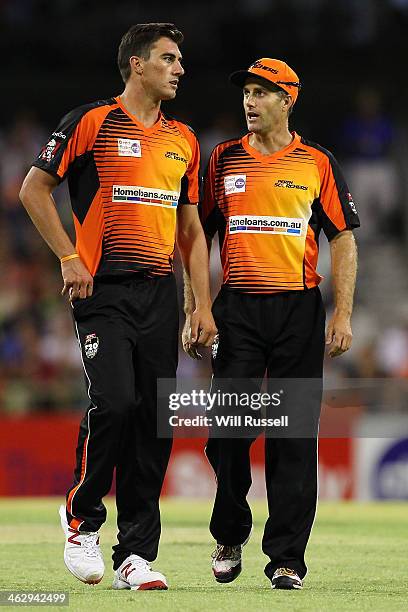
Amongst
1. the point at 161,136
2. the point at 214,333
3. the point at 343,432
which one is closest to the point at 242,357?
the point at 214,333

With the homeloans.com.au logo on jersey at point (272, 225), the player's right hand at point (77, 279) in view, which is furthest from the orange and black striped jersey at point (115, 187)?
the homeloans.com.au logo on jersey at point (272, 225)

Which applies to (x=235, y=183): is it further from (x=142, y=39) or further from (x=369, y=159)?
(x=369, y=159)

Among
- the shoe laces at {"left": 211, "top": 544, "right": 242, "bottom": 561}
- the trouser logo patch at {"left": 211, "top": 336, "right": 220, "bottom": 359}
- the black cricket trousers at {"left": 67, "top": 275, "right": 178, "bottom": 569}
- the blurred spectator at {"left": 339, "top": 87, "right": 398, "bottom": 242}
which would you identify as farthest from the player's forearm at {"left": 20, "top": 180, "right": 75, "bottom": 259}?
the blurred spectator at {"left": 339, "top": 87, "right": 398, "bottom": 242}

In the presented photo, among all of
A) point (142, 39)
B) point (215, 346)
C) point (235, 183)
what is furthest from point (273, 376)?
point (142, 39)

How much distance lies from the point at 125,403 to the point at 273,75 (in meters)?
1.86

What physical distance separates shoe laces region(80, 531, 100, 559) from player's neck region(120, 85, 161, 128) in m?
2.02

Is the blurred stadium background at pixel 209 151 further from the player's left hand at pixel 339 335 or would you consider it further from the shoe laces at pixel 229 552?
the player's left hand at pixel 339 335

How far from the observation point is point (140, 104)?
673 centimetres

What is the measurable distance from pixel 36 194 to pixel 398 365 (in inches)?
390

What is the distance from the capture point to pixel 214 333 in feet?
21.9

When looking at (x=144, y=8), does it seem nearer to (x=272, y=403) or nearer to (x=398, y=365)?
(x=398, y=365)

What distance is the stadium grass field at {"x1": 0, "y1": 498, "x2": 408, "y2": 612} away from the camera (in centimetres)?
593

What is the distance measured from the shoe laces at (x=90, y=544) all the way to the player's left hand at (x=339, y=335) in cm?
149

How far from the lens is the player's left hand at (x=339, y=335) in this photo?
668 centimetres
